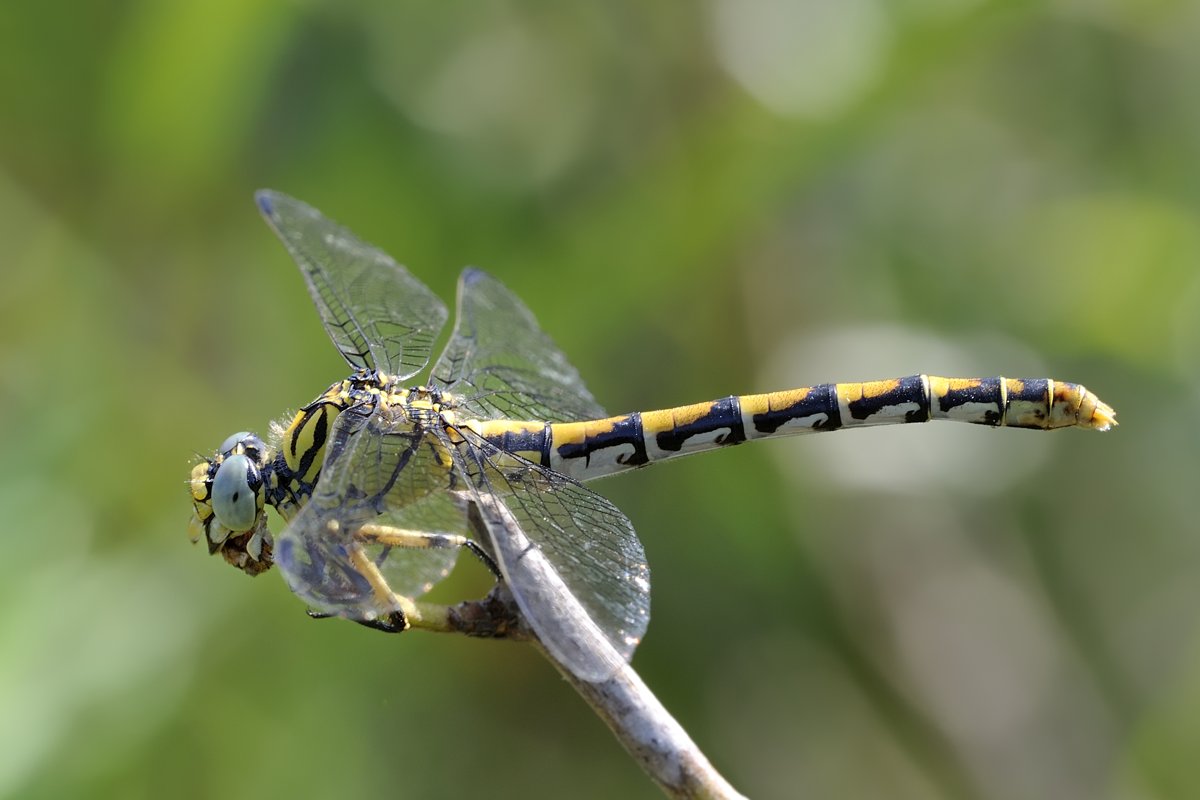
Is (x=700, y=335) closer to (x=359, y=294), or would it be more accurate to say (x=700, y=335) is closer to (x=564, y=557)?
(x=359, y=294)

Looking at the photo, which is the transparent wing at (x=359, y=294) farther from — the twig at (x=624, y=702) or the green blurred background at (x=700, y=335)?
the twig at (x=624, y=702)

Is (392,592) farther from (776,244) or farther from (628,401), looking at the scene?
(776,244)

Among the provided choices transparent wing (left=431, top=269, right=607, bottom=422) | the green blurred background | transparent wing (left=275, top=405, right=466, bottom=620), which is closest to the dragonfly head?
transparent wing (left=275, top=405, right=466, bottom=620)

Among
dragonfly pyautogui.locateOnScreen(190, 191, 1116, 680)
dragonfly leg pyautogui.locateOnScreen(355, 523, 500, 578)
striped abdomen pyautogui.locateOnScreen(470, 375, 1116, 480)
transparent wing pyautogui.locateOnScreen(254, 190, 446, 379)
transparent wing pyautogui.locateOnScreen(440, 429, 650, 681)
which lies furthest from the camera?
transparent wing pyautogui.locateOnScreen(254, 190, 446, 379)

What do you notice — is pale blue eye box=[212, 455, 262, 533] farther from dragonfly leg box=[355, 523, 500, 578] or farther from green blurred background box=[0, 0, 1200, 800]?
green blurred background box=[0, 0, 1200, 800]

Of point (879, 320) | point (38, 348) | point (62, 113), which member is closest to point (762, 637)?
point (879, 320)

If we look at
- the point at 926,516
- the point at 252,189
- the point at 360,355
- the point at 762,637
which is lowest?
the point at 762,637

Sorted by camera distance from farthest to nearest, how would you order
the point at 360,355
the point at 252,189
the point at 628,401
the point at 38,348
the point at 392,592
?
1. the point at 628,401
2. the point at 252,189
3. the point at 38,348
4. the point at 360,355
5. the point at 392,592
